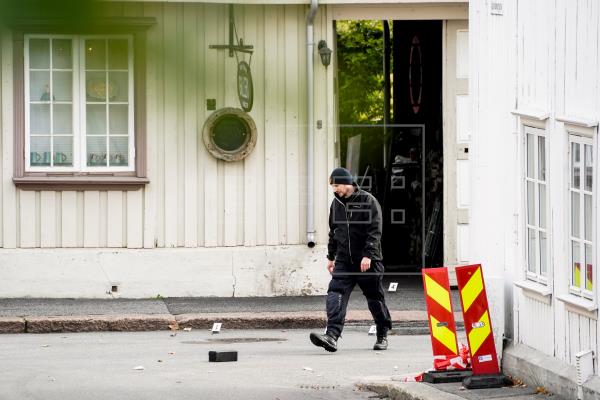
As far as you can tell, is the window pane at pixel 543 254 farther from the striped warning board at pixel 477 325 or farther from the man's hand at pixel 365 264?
the man's hand at pixel 365 264

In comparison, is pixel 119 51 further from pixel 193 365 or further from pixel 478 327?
pixel 193 365

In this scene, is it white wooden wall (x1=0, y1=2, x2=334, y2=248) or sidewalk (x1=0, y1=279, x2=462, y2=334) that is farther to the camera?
white wooden wall (x1=0, y1=2, x2=334, y2=248)

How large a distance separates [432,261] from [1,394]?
8.86 m

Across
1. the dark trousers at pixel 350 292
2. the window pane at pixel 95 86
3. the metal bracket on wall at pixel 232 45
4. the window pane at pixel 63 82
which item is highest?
the metal bracket on wall at pixel 232 45

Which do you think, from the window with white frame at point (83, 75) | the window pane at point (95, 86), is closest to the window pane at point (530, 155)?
the window with white frame at point (83, 75)

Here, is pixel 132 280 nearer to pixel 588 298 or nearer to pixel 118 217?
pixel 118 217

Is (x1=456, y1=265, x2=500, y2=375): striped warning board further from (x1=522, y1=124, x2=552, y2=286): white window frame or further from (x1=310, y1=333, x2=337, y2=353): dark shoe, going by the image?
(x1=310, y1=333, x2=337, y2=353): dark shoe

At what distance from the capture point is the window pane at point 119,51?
1904 mm

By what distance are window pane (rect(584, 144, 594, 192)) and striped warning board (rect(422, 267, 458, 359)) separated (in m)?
1.66

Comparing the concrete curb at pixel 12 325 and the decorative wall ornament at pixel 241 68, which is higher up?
the decorative wall ornament at pixel 241 68

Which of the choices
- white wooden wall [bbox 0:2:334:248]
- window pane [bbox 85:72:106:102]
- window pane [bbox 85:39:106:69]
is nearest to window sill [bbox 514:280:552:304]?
white wooden wall [bbox 0:2:334:248]

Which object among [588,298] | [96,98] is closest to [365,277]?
[588,298]

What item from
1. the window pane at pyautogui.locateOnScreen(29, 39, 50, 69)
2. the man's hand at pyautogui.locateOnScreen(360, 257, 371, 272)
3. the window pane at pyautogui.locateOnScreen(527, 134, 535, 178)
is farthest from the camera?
the man's hand at pyautogui.locateOnScreen(360, 257, 371, 272)

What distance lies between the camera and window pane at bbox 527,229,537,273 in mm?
10047
